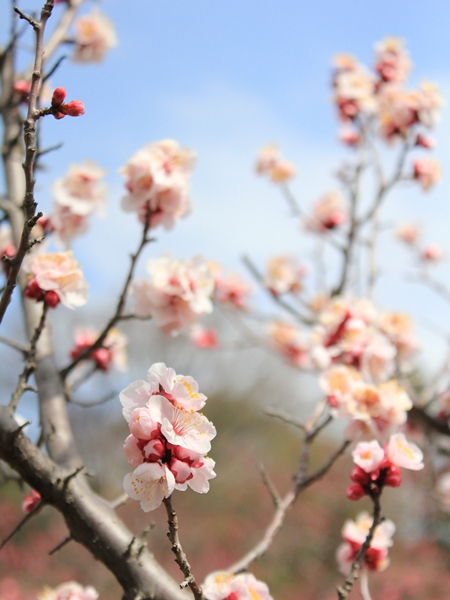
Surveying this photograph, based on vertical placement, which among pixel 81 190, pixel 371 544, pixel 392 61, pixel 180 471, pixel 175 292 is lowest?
pixel 371 544

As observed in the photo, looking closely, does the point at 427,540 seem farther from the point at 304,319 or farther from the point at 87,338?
the point at 87,338

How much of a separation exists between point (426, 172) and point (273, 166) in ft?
4.43

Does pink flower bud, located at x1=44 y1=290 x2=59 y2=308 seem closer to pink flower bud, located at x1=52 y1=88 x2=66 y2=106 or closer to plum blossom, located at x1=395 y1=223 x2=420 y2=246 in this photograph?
pink flower bud, located at x1=52 y1=88 x2=66 y2=106

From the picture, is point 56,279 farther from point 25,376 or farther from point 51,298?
point 25,376

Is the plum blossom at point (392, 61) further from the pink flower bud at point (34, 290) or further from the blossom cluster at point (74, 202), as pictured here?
the pink flower bud at point (34, 290)

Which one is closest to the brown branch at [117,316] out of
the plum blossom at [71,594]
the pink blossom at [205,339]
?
the plum blossom at [71,594]

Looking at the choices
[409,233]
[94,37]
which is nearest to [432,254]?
[409,233]

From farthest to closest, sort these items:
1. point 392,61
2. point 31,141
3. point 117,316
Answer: point 392,61 < point 117,316 < point 31,141

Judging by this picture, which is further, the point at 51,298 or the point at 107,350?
the point at 107,350

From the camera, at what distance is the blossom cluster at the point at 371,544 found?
1352 mm

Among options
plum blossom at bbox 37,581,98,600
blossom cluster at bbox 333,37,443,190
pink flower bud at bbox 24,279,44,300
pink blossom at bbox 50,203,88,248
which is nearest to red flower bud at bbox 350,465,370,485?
plum blossom at bbox 37,581,98,600

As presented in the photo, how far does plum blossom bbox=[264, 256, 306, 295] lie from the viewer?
3.76 metres

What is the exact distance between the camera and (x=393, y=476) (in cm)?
111

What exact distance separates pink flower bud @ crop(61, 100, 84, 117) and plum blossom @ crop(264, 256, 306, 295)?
116 inches
